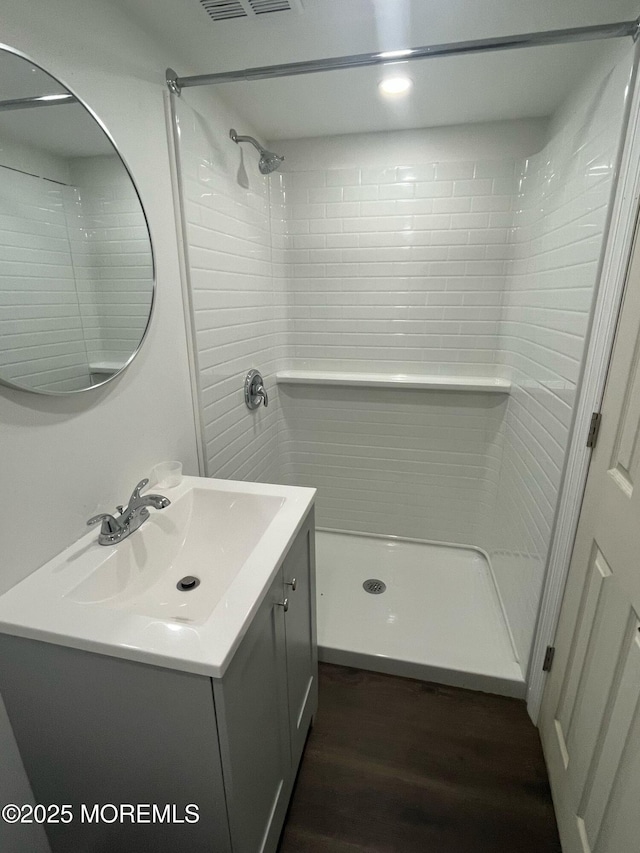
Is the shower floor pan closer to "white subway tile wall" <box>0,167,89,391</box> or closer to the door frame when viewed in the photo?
the door frame

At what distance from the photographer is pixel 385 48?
1.28 m

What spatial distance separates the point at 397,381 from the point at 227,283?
99 centimetres

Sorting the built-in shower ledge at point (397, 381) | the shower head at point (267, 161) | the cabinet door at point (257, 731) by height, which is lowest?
the cabinet door at point (257, 731)

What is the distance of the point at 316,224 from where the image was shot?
2.10m

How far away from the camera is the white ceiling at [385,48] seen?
108 centimetres

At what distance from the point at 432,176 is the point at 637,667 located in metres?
2.03

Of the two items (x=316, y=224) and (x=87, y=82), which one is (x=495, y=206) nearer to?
(x=316, y=224)

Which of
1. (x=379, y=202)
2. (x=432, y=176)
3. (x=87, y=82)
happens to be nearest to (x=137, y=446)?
(x=87, y=82)

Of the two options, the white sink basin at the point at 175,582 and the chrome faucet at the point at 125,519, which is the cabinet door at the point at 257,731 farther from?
the chrome faucet at the point at 125,519

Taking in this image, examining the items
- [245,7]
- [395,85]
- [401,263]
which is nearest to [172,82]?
[245,7]

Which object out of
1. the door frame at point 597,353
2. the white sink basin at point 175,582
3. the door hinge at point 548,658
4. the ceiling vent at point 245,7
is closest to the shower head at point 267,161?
the ceiling vent at point 245,7

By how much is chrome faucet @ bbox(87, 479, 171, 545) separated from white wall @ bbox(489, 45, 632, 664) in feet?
3.93

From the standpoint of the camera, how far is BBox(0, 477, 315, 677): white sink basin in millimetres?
702

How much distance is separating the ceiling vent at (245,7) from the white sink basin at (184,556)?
133 cm
